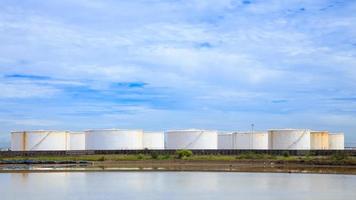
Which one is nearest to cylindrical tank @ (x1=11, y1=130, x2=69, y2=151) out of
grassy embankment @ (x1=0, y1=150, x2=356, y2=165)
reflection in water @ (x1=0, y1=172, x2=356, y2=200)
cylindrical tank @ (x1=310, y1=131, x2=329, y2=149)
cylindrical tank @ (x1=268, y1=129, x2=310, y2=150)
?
grassy embankment @ (x1=0, y1=150, x2=356, y2=165)

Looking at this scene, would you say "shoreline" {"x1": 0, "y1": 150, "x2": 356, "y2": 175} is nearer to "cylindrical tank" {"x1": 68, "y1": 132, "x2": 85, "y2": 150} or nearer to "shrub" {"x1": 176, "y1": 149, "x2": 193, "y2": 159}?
"shrub" {"x1": 176, "y1": 149, "x2": 193, "y2": 159}

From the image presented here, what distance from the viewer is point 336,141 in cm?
7231

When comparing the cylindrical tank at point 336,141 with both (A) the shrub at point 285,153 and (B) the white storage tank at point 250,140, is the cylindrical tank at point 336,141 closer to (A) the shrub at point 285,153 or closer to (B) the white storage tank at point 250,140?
(B) the white storage tank at point 250,140

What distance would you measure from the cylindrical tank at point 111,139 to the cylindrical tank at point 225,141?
12.8 metres

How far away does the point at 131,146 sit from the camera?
6450 centimetres

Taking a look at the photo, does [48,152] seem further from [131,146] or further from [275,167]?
[275,167]

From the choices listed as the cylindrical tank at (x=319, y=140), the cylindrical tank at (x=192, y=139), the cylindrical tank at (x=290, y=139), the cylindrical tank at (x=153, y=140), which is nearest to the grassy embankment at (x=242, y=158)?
the cylindrical tank at (x=290, y=139)

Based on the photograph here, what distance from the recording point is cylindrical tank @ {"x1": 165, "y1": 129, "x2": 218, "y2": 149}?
63728 millimetres

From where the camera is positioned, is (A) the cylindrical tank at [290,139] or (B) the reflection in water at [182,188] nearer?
(B) the reflection in water at [182,188]

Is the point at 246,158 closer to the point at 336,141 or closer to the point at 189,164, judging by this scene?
the point at 189,164

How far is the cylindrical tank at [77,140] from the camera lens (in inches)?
2746

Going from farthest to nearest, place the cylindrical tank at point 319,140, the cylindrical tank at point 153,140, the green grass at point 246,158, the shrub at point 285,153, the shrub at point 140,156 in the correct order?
the cylindrical tank at point 153,140, the cylindrical tank at point 319,140, the shrub at point 285,153, the shrub at point 140,156, the green grass at point 246,158

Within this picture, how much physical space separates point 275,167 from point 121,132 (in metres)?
24.0

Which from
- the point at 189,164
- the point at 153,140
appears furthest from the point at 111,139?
the point at 189,164
